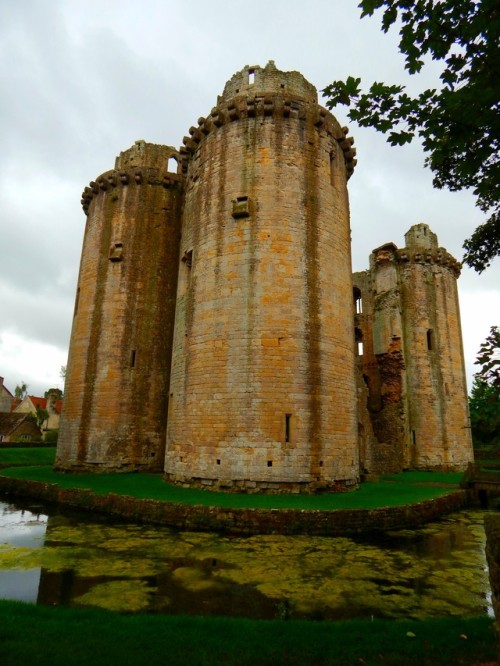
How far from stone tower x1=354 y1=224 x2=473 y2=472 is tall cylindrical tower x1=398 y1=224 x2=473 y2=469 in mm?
58

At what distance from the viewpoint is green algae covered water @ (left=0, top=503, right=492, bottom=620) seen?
238 inches

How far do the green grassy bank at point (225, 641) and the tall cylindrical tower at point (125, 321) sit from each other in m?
15.0

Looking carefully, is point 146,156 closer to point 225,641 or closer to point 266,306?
point 266,306

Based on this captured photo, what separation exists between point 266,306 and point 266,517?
684cm

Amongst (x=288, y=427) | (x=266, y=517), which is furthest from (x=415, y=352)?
(x=266, y=517)

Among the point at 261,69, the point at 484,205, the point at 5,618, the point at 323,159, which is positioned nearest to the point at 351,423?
the point at 484,205

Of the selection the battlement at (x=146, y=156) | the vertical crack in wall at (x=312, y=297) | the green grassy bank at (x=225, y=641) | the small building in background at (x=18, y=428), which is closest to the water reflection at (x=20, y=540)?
the green grassy bank at (x=225, y=641)

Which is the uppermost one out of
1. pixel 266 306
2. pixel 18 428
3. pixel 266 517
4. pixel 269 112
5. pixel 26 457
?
pixel 269 112

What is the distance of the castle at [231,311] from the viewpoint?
14.1 meters

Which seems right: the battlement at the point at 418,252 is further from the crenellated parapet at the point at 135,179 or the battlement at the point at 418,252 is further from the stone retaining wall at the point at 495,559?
the stone retaining wall at the point at 495,559

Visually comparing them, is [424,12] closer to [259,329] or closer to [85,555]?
[85,555]

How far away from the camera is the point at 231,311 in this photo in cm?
1509

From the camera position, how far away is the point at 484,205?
9539mm

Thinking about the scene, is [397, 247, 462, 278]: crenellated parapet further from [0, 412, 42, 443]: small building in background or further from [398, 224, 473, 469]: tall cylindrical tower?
[0, 412, 42, 443]: small building in background
